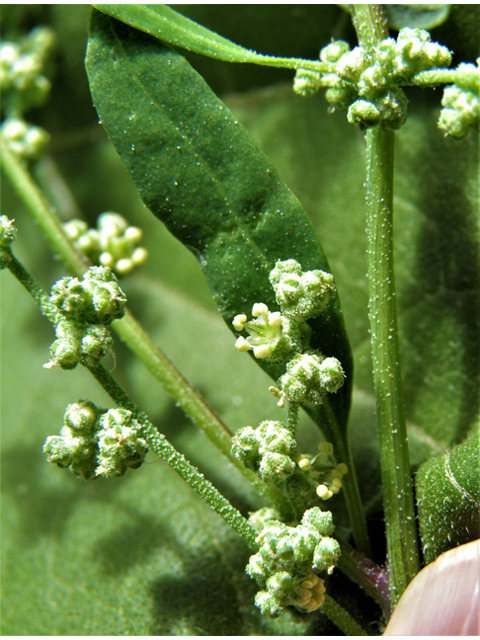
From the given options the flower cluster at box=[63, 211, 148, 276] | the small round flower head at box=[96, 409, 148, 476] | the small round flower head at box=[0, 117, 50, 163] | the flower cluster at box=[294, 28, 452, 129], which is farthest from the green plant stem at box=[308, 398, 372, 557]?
the small round flower head at box=[0, 117, 50, 163]

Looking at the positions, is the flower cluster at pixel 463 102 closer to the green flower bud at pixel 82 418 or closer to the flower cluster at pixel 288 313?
the flower cluster at pixel 288 313

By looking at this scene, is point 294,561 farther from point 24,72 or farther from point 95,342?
point 24,72

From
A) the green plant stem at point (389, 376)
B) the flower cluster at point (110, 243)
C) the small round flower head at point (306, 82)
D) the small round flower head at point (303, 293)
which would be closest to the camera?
the small round flower head at point (303, 293)

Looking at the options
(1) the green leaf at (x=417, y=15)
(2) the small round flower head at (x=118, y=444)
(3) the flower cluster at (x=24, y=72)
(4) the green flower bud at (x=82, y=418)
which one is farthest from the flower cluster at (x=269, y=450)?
(3) the flower cluster at (x=24, y=72)

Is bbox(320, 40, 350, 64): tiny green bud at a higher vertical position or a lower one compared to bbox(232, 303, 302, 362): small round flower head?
higher

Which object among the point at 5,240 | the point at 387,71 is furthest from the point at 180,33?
the point at 5,240

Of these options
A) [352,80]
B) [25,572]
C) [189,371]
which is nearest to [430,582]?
[352,80]

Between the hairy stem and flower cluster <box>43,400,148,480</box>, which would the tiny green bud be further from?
the hairy stem
